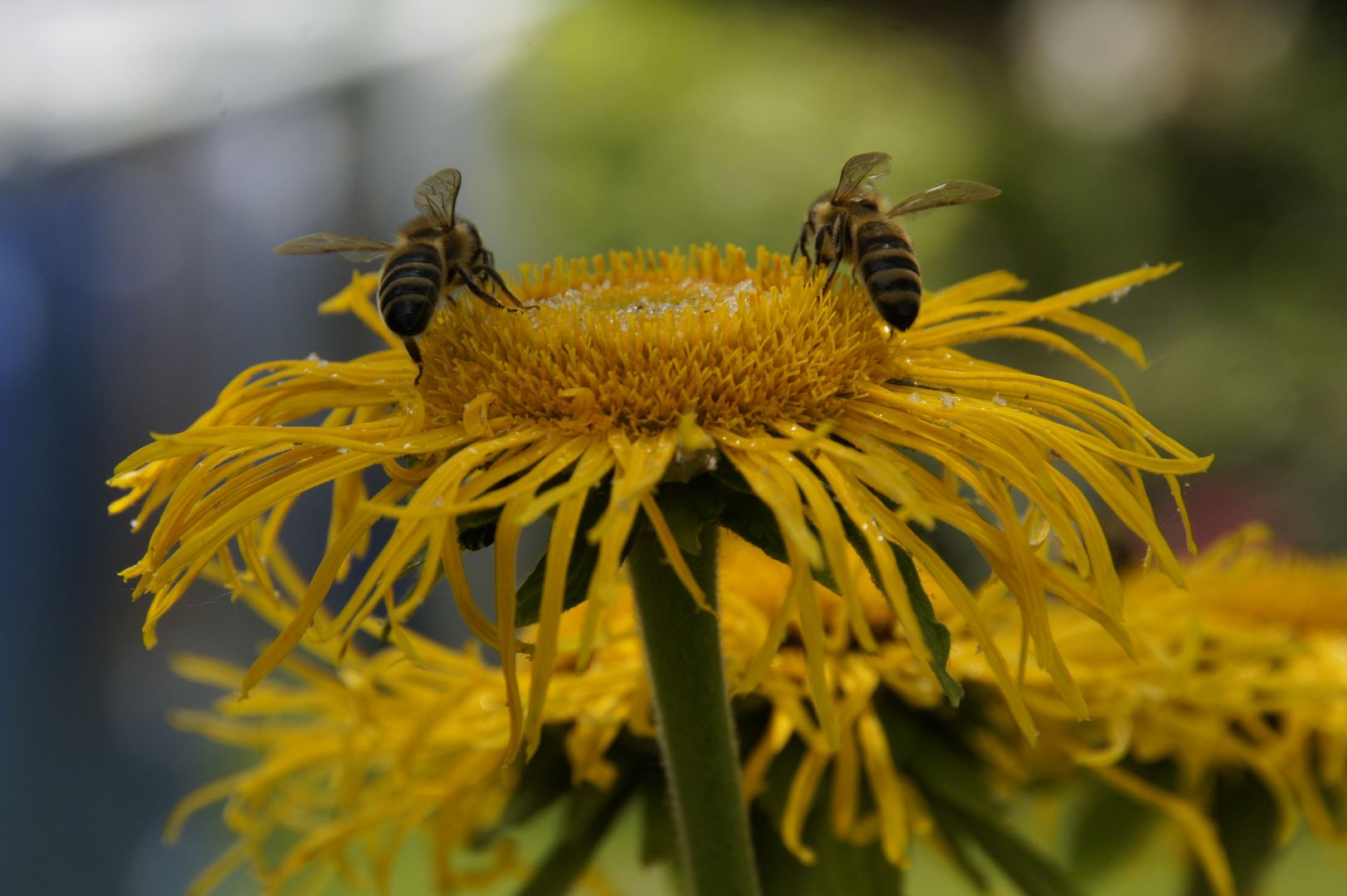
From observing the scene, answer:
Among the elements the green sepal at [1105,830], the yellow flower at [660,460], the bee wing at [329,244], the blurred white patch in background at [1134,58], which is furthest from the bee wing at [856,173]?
the blurred white patch in background at [1134,58]

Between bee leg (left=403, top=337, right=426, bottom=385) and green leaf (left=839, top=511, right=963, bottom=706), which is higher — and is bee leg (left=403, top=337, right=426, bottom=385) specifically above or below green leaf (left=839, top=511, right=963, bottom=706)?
above

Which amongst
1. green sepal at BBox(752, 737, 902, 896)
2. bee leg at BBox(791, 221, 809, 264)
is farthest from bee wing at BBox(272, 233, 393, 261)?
green sepal at BBox(752, 737, 902, 896)

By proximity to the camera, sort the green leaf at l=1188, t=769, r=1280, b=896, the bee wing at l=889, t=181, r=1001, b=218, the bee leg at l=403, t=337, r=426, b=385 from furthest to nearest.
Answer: the green leaf at l=1188, t=769, r=1280, b=896
the bee wing at l=889, t=181, r=1001, b=218
the bee leg at l=403, t=337, r=426, b=385

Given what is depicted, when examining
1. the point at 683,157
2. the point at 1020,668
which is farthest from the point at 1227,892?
the point at 683,157

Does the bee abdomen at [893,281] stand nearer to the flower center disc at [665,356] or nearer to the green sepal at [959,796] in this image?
the flower center disc at [665,356]

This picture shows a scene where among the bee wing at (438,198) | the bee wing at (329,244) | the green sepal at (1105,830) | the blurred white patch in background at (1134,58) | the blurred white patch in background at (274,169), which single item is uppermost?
the blurred white patch in background at (1134,58)

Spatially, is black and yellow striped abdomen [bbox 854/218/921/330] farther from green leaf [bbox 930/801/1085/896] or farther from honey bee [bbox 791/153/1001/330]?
green leaf [bbox 930/801/1085/896]

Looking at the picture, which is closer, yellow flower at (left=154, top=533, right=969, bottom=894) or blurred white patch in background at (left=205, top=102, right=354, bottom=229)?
yellow flower at (left=154, top=533, right=969, bottom=894)

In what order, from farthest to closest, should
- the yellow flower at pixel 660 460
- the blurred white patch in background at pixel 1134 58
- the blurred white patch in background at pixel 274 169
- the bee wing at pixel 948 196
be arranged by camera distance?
1. the blurred white patch in background at pixel 1134 58
2. the blurred white patch in background at pixel 274 169
3. the bee wing at pixel 948 196
4. the yellow flower at pixel 660 460
